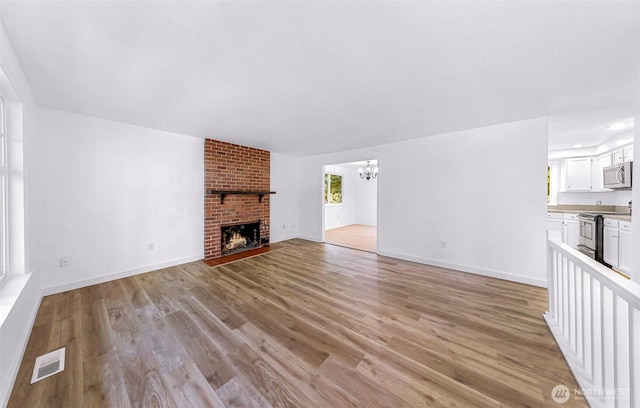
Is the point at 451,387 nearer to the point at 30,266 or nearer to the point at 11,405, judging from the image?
the point at 11,405

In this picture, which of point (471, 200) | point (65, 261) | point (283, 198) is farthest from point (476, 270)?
point (65, 261)

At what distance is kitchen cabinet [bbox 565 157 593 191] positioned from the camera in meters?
4.39

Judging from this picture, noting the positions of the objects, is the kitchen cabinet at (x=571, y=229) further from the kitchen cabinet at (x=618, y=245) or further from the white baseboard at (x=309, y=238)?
the white baseboard at (x=309, y=238)

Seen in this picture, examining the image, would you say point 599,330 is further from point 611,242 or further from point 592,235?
point 592,235

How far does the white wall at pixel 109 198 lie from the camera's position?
8.33ft

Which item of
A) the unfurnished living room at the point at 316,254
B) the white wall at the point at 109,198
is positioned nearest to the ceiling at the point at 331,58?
the unfurnished living room at the point at 316,254

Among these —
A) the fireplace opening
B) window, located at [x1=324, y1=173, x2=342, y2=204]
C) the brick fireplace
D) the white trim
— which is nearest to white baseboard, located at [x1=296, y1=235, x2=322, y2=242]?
the white trim

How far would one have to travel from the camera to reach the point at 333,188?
7746 millimetres

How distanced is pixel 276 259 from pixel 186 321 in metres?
1.97

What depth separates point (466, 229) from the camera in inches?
130

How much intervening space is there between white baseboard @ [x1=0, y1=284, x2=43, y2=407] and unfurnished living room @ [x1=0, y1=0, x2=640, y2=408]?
22 mm

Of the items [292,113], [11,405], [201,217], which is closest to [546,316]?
[292,113]

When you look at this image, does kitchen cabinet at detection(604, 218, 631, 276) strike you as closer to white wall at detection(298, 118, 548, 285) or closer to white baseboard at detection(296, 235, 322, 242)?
white wall at detection(298, 118, 548, 285)

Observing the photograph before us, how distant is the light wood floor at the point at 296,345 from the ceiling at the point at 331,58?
2.19 metres
